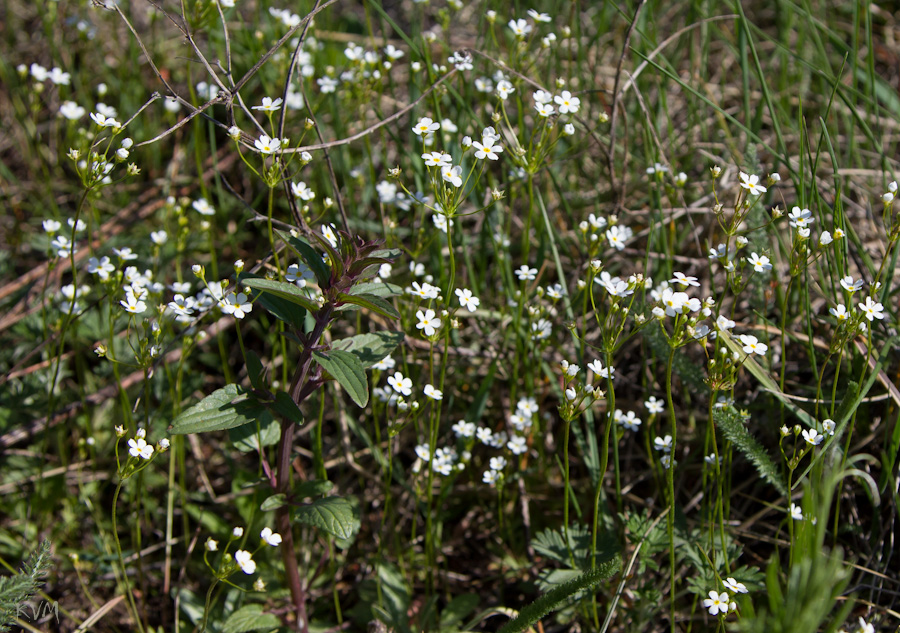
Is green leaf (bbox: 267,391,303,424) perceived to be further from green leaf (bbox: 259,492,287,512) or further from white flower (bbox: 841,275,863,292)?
white flower (bbox: 841,275,863,292)

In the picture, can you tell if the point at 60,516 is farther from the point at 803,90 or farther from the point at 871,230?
the point at 803,90

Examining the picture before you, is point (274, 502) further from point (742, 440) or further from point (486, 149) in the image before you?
point (742, 440)

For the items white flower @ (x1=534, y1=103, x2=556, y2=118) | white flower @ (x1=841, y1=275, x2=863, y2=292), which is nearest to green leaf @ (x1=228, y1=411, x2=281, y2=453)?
white flower @ (x1=534, y1=103, x2=556, y2=118)

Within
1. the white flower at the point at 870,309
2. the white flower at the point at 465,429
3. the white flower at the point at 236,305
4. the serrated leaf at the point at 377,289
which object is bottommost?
the white flower at the point at 465,429

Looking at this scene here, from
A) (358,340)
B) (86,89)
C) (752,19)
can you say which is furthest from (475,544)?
(752,19)

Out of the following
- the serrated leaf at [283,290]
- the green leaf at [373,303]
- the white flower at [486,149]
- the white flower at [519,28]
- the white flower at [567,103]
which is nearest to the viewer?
the serrated leaf at [283,290]

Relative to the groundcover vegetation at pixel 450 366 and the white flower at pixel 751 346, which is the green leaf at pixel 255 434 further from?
the white flower at pixel 751 346

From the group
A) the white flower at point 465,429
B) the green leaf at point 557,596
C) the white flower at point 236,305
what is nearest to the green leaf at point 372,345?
the white flower at point 236,305
